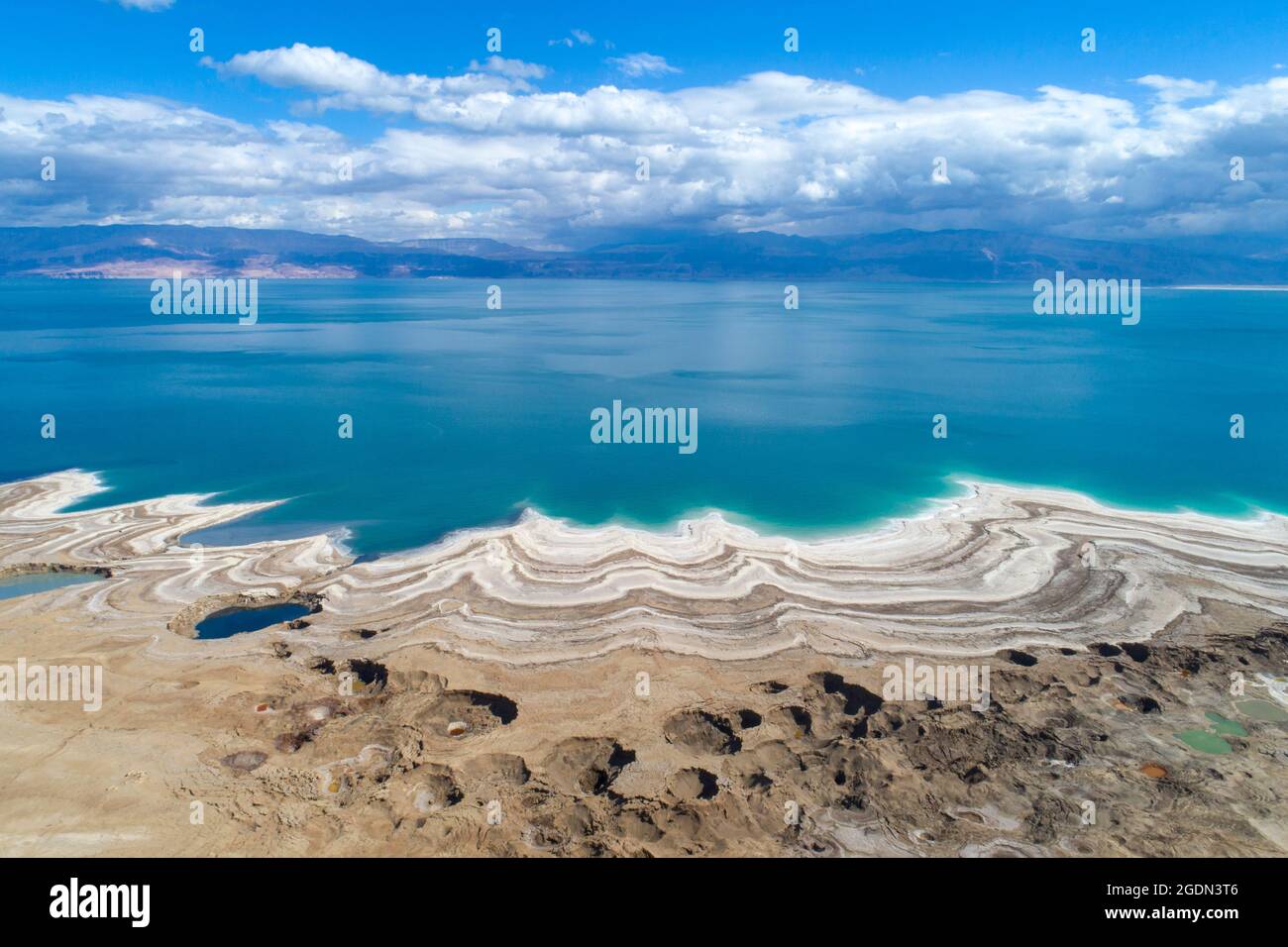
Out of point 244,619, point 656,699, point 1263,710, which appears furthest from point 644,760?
point 1263,710

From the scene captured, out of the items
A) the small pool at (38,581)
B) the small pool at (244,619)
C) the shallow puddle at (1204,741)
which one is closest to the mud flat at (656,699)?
A: the shallow puddle at (1204,741)

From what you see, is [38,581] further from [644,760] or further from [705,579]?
[705,579]

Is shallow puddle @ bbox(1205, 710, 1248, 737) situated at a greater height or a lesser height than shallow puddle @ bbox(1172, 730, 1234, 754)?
greater

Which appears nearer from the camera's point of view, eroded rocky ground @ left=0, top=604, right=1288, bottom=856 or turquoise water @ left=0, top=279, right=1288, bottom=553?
eroded rocky ground @ left=0, top=604, right=1288, bottom=856

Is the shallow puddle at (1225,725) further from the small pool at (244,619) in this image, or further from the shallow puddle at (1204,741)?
the small pool at (244,619)

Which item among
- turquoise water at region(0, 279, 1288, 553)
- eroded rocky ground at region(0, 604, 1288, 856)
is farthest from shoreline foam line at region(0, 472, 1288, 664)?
turquoise water at region(0, 279, 1288, 553)

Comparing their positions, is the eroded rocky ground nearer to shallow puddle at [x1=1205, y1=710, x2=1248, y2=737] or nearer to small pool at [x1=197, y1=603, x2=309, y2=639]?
shallow puddle at [x1=1205, y1=710, x2=1248, y2=737]
